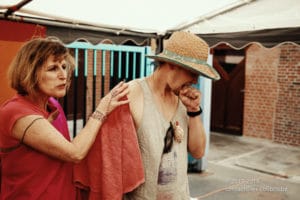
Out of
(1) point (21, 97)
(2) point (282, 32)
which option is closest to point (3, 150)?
(1) point (21, 97)

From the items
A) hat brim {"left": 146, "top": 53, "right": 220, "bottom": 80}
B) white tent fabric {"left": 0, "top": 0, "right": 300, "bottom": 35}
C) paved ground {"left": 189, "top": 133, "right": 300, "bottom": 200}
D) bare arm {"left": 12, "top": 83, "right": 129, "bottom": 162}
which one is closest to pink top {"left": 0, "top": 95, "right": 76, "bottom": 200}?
bare arm {"left": 12, "top": 83, "right": 129, "bottom": 162}

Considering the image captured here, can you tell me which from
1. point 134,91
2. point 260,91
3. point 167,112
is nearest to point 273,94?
point 260,91

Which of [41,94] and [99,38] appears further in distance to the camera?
[99,38]

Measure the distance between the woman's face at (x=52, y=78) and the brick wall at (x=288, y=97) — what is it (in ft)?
23.0

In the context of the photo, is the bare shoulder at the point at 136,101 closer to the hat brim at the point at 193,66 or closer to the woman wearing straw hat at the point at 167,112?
the woman wearing straw hat at the point at 167,112

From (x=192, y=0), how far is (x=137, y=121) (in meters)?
2.03

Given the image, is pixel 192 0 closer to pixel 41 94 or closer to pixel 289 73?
pixel 41 94

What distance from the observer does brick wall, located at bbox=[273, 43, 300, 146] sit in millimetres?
7555

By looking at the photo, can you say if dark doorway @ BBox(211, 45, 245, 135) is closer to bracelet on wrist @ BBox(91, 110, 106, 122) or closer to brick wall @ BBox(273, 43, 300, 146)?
brick wall @ BBox(273, 43, 300, 146)

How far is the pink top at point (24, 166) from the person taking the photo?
4.64 feet

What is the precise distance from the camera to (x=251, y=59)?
27.7ft

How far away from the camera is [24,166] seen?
1.44 meters

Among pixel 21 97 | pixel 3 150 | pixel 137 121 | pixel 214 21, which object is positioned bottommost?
pixel 3 150

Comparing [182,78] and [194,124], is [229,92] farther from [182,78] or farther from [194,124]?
[182,78]
